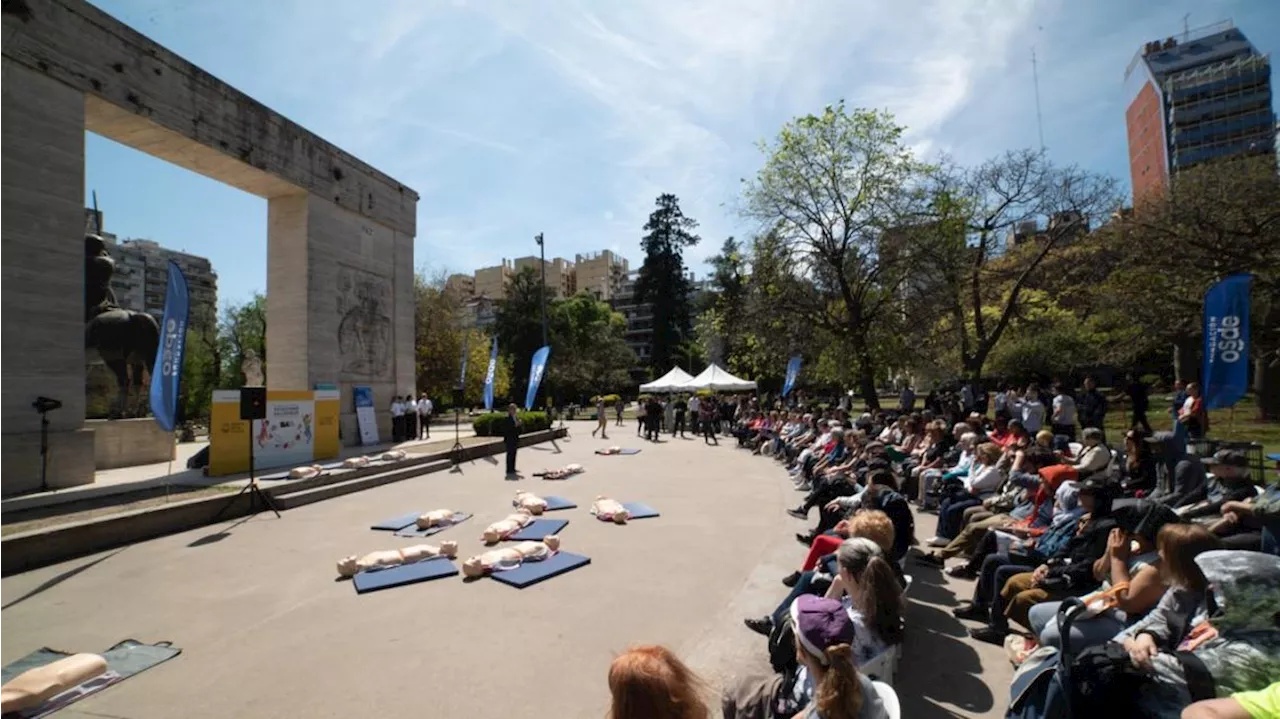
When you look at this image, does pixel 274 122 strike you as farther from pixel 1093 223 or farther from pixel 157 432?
pixel 1093 223

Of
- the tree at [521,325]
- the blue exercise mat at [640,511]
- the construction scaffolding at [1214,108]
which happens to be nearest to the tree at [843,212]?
the blue exercise mat at [640,511]

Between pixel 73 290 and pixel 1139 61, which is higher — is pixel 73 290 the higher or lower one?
the lower one

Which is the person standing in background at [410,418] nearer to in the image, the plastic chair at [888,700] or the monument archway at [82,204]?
the monument archway at [82,204]

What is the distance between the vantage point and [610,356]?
52344 millimetres

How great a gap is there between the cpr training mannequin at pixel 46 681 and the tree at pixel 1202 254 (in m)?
19.1

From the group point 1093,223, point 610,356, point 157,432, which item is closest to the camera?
point 157,432

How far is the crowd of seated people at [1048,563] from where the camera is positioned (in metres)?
2.41

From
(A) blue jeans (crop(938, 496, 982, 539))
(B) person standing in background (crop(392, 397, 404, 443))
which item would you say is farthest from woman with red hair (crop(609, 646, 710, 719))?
(B) person standing in background (crop(392, 397, 404, 443))

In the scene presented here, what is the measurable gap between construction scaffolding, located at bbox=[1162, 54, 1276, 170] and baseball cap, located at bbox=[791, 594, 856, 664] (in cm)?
8241

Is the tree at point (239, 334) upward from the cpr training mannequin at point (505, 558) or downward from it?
upward

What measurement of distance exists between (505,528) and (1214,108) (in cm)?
8894

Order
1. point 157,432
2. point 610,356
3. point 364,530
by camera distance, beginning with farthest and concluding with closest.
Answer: point 610,356 < point 157,432 < point 364,530

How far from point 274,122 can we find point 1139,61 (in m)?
97.8

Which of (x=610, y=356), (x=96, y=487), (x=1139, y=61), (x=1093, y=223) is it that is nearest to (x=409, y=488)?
(x=96, y=487)
